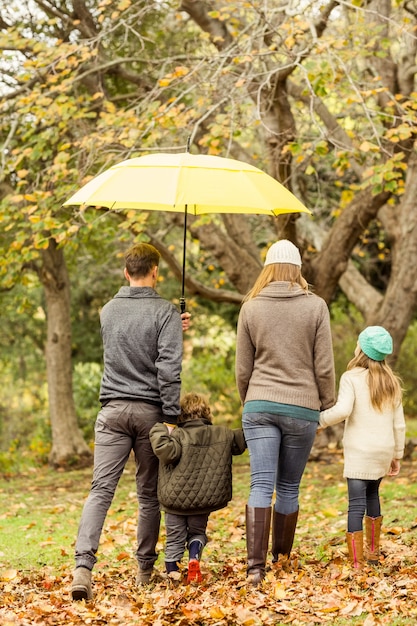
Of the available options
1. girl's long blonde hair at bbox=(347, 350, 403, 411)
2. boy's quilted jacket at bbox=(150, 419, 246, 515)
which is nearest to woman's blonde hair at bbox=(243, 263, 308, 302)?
girl's long blonde hair at bbox=(347, 350, 403, 411)

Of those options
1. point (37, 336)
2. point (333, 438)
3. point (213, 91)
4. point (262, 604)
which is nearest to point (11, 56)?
point (213, 91)

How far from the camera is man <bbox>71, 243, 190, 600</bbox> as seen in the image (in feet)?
15.9

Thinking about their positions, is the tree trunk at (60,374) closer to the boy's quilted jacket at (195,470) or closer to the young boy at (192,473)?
the young boy at (192,473)

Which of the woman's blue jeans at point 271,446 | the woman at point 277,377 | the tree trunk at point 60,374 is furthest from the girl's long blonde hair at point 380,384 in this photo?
the tree trunk at point 60,374

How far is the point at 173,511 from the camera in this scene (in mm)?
4887

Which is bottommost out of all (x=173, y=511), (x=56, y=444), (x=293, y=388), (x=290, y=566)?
(x=56, y=444)

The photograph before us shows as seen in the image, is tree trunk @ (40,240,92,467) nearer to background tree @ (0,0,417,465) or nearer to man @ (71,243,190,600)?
background tree @ (0,0,417,465)

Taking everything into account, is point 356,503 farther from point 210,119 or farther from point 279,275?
point 210,119

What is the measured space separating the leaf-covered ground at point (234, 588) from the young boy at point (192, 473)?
26cm

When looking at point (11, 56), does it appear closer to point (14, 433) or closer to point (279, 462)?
point (279, 462)

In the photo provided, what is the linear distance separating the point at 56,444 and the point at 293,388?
9.06 m

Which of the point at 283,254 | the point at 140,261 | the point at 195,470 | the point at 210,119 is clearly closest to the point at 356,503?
the point at 195,470

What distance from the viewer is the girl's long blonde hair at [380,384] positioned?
16.5 feet

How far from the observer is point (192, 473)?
15.9 feet
